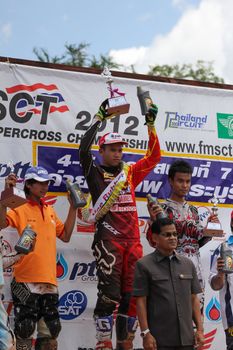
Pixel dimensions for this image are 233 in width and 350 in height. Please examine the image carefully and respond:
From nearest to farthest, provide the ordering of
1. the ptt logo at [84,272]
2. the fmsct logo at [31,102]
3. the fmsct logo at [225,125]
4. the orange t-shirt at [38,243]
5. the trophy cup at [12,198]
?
the trophy cup at [12,198] < the orange t-shirt at [38,243] < the fmsct logo at [31,102] < the ptt logo at [84,272] < the fmsct logo at [225,125]

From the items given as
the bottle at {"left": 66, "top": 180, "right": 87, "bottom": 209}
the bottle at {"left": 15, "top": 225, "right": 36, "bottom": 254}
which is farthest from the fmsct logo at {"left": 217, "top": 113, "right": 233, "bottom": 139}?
the bottle at {"left": 15, "top": 225, "right": 36, "bottom": 254}

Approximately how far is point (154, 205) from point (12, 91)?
1.86 meters

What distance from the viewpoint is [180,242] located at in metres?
6.25

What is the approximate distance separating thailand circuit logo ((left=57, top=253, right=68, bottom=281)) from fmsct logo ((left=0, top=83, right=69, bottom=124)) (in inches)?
51.0

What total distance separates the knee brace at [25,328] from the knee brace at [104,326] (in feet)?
1.76

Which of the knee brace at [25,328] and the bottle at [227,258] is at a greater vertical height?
the bottle at [227,258]

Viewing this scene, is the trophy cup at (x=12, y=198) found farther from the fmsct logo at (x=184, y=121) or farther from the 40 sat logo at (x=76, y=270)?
the fmsct logo at (x=184, y=121)

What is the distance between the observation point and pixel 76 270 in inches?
273

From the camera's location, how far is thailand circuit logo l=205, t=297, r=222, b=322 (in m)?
7.36

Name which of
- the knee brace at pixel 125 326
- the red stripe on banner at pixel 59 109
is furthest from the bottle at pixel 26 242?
the red stripe on banner at pixel 59 109

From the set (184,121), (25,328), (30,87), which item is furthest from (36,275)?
(184,121)

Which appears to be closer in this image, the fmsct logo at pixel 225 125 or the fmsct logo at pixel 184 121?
the fmsct logo at pixel 184 121

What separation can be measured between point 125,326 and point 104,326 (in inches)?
7.6

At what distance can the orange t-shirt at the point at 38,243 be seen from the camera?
6074 millimetres
